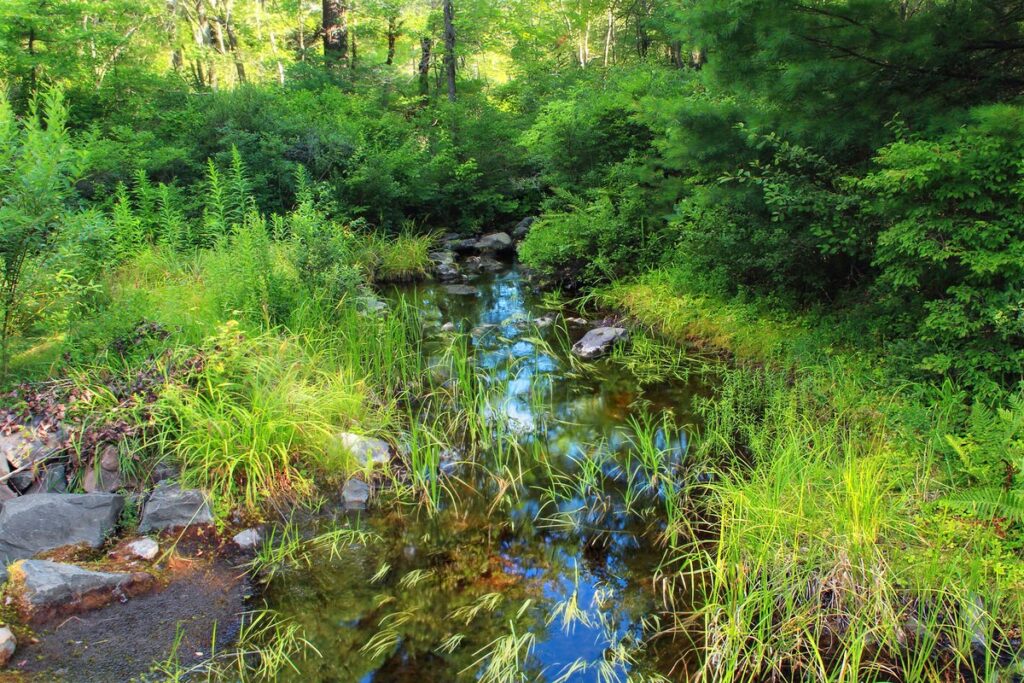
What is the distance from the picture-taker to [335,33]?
1806 centimetres

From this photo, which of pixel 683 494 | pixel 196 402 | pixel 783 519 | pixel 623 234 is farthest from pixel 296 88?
pixel 783 519

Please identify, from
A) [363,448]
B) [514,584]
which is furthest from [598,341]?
[514,584]

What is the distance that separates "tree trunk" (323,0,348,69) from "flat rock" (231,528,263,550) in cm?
1598

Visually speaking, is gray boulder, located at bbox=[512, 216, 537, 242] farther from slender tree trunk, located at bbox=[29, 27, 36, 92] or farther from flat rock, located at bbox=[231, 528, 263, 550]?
flat rock, located at bbox=[231, 528, 263, 550]

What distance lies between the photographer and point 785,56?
5.12m

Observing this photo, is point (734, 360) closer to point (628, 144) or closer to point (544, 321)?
point (544, 321)

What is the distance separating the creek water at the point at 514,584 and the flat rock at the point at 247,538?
379 millimetres

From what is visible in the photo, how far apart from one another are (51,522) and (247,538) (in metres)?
1.02

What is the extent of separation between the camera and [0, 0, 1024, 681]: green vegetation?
3154mm

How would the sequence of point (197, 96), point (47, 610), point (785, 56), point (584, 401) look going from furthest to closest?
point (197, 96)
point (584, 401)
point (785, 56)
point (47, 610)

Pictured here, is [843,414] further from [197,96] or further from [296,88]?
[296,88]

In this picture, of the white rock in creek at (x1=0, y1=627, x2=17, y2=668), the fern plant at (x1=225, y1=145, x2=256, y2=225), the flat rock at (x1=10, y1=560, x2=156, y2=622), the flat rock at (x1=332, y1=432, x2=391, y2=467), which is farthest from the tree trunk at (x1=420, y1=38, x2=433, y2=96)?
the white rock in creek at (x1=0, y1=627, x2=17, y2=668)

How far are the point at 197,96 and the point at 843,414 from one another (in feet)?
39.5

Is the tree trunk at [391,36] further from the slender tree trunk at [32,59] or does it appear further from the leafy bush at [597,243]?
the leafy bush at [597,243]
